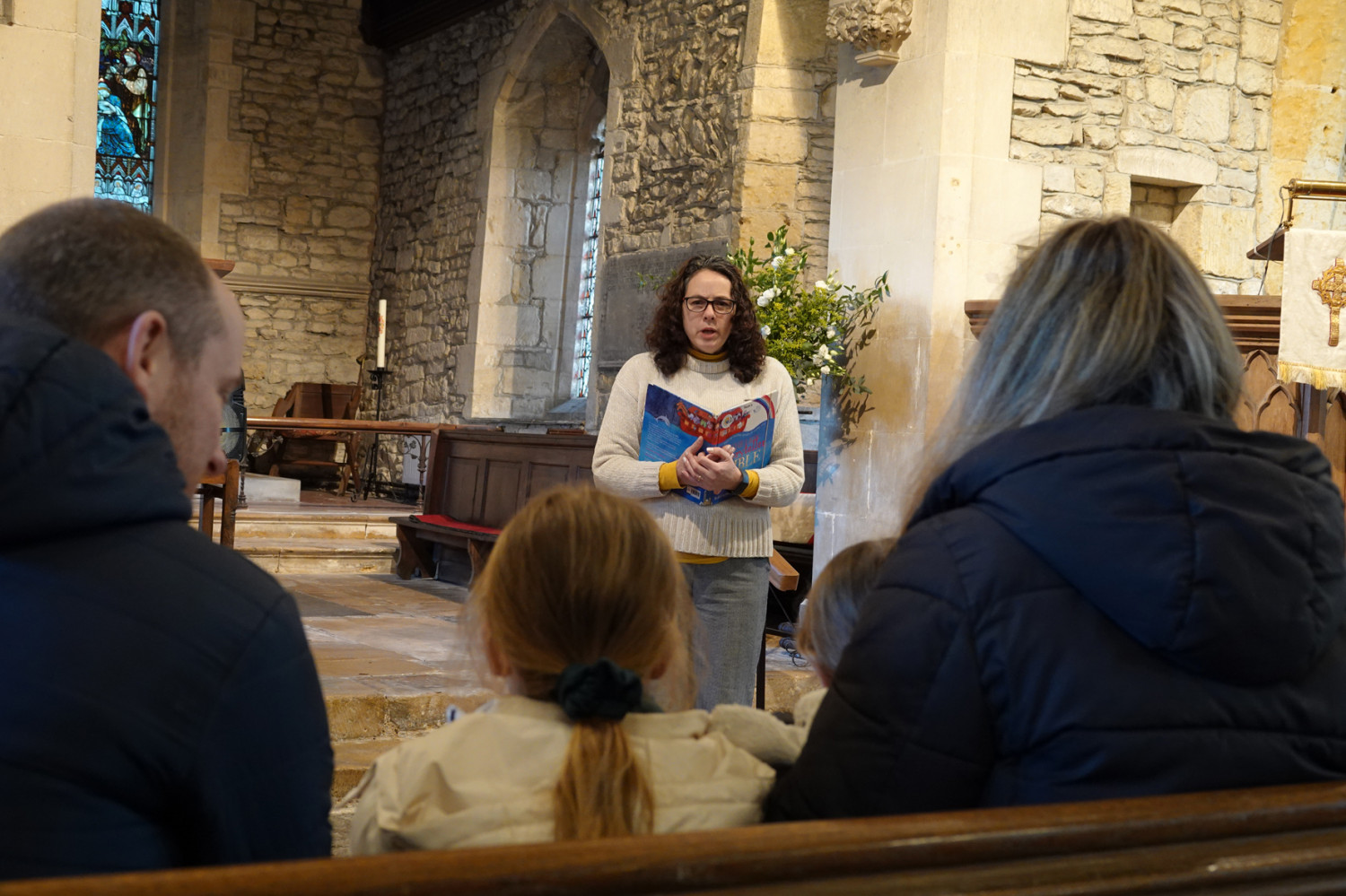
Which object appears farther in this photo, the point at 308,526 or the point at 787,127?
the point at 308,526

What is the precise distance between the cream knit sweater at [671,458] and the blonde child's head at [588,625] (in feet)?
5.21

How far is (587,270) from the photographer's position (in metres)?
10.3

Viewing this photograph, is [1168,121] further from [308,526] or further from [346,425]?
[346,425]

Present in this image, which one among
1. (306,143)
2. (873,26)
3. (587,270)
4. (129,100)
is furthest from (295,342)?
(873,26)

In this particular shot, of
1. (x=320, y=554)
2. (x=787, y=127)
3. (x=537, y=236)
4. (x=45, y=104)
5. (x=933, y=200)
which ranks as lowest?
(x=320, y=554)

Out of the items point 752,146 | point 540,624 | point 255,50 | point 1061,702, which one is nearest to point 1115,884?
point 1061,702

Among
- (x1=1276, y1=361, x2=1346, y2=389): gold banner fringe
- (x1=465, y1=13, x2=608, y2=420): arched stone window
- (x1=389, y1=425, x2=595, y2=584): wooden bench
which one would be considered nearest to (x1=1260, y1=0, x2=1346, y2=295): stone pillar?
(x1=1276, y1=361, x2=1346, y2=389): gold banner fringe

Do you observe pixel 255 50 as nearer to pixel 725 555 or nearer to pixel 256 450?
pixel 256 450

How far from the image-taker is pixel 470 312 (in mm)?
10180

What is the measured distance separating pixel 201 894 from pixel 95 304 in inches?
18.6

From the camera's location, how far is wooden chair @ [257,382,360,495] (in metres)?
10.5

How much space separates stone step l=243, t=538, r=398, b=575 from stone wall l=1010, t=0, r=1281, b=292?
13.6ft

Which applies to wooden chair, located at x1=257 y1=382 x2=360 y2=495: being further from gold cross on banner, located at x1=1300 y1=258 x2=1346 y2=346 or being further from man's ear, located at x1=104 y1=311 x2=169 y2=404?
man's ear, located at x1=104 y1=311 x2=169 y2=404

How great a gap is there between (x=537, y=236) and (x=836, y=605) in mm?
9079
